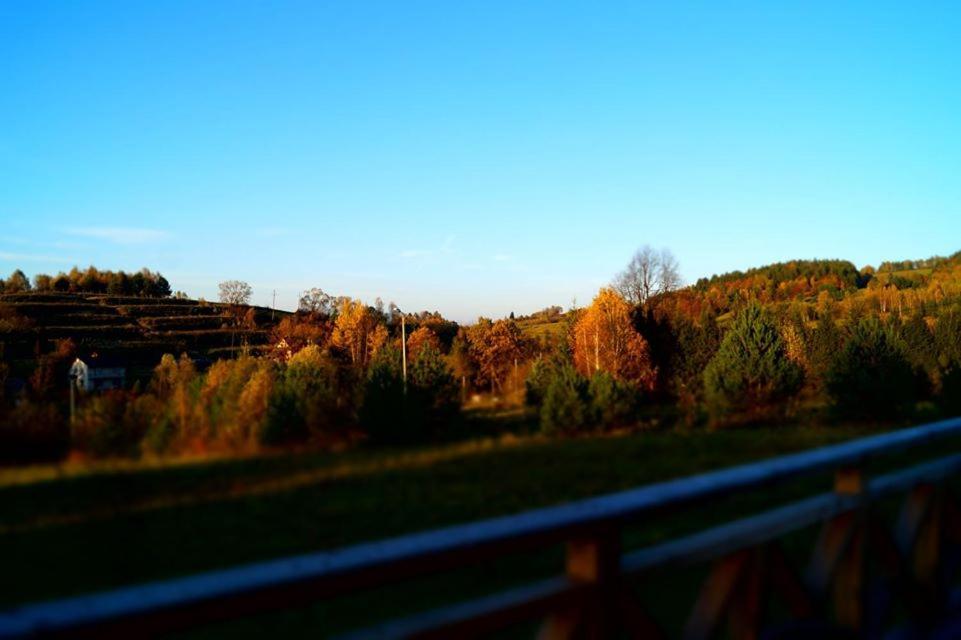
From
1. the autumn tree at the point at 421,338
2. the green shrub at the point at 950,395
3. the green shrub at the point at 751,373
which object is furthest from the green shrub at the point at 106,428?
the green shrub at the point at 950,395

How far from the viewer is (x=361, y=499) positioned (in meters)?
1.80

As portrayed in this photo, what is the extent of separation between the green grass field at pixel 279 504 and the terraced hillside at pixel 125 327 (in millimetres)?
1107

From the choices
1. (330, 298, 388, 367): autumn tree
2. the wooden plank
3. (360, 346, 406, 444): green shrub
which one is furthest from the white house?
(330, 298, 388, 367): autumn tree

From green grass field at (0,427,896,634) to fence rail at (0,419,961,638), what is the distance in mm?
153

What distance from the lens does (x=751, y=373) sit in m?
2.87

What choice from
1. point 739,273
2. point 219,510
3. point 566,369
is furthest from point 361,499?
point 739,273

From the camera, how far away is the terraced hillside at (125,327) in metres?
3.18

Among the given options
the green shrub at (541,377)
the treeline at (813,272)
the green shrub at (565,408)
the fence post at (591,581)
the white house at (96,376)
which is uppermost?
the treeline at (813,272)

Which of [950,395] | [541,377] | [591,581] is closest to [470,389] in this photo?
[541,377]

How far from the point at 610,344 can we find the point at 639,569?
1.27m

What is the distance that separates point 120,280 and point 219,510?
4855 mm

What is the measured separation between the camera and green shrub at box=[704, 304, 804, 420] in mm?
2674

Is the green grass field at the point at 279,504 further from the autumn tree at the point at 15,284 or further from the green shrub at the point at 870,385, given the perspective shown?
the autumn tree at the point at 15,284

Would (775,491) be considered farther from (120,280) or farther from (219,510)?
(120,280)
